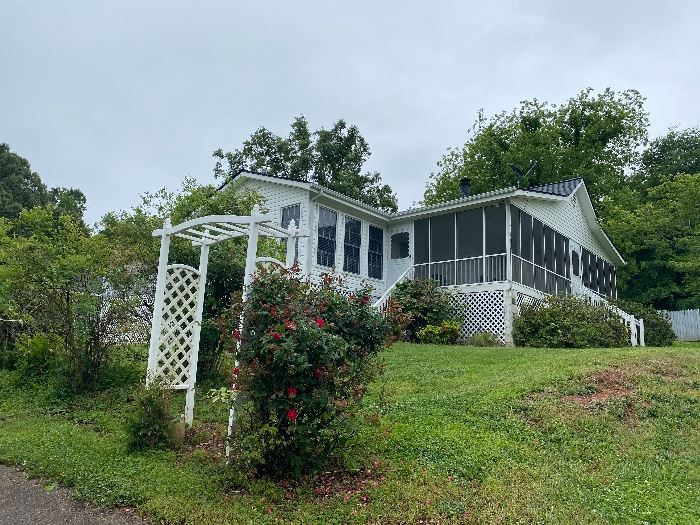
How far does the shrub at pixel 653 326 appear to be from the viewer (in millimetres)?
17953

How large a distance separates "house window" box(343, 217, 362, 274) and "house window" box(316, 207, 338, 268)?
0.50m

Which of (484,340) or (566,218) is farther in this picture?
(566,218)

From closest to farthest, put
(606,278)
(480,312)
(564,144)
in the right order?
1. (480,312)
2. (606,278)
3. (564,144)

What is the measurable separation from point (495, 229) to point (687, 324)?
48.6 ft

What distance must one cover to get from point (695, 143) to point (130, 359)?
3375cm

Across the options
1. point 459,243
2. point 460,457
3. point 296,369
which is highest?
point 459,243

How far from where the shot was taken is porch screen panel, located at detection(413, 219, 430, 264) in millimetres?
18308

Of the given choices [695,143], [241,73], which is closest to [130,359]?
[241,73]

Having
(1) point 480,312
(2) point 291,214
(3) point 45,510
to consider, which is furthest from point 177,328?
(1) point 480,312

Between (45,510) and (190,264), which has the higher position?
(190,264)

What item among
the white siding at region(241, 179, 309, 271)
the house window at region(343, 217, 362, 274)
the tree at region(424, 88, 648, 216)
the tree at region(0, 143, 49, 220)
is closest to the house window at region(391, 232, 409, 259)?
the house window at region(343, 217, 362, 274)

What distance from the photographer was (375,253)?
62.4ft

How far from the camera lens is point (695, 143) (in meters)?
32.5

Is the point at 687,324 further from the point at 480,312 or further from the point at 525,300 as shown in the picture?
the point at 480,312
